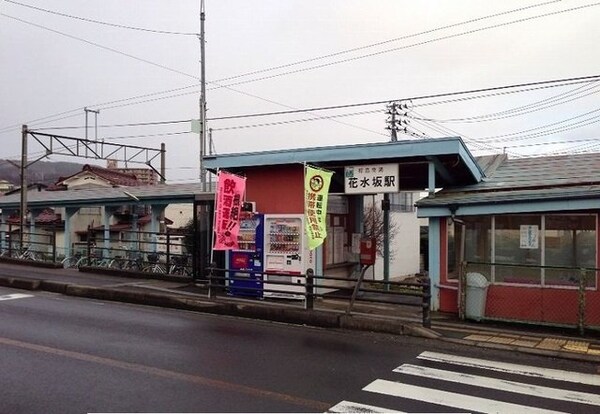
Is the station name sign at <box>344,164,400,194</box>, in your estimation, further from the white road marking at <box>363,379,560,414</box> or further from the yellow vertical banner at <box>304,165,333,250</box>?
the white road marking at <box>363,379,560,414</box>

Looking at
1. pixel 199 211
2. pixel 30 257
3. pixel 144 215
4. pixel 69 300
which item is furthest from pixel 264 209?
pixel 144 215

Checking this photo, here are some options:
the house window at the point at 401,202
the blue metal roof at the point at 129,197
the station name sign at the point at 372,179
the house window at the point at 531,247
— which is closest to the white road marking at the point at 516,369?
the house window at the point at 531,247

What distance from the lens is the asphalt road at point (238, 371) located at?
5949mm

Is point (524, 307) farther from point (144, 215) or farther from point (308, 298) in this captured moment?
point (144, 215)

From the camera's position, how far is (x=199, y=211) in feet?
54.7

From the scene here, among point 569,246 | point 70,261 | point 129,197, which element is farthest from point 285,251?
point 70,261

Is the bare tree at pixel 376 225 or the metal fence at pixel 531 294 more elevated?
the bare tree at pixel 376 225

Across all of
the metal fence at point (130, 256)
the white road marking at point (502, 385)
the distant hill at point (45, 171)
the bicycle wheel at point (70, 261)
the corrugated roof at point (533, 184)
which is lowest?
the white road marking at point (502, 385)

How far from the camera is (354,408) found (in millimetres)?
5777

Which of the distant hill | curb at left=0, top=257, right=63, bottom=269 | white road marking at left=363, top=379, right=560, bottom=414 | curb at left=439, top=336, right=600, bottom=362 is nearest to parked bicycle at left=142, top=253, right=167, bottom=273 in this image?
curb at left=0, top=257, right=63, bottom=269

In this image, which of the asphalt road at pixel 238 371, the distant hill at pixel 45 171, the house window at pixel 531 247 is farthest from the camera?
the distant hill at pixel 45 171

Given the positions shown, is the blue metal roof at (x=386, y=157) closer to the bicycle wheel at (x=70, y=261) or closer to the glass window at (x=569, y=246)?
the glass window at (x=569, y=246)

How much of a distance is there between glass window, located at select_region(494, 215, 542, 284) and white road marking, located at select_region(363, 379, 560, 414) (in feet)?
18.8

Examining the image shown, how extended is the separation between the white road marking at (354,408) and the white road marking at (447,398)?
23.7 inches
